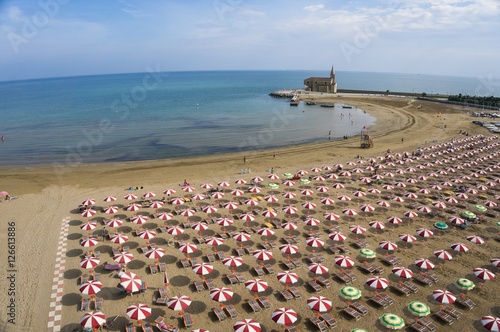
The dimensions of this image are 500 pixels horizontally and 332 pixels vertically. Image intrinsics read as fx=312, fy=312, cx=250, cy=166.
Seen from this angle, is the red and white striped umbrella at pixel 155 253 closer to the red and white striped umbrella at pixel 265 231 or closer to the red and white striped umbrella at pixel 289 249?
the red and white striped umbrella at pixel 265 231

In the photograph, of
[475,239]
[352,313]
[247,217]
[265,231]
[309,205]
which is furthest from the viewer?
[309,205]

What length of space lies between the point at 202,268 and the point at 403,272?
38.4ft

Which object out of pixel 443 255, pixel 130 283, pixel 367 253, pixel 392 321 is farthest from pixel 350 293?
pixel 130 283

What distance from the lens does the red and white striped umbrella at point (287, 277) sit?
17380 mm

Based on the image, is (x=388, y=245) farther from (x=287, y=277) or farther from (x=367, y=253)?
(x=287, y=277)

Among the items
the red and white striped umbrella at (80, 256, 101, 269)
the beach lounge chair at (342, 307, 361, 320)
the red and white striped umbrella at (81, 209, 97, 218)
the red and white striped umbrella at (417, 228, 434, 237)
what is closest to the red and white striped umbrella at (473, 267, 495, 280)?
the red and white striped umbrella at (417, 228, 434, 237)

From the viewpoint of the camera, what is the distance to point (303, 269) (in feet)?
64.6

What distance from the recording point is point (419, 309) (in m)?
15.6

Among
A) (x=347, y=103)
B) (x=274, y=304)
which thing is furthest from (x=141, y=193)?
(x=347, y=103)

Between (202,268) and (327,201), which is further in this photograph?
(327,201)

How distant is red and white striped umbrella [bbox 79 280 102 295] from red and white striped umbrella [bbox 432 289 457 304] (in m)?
17.7

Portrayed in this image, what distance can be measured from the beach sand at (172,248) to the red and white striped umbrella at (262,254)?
659 mm

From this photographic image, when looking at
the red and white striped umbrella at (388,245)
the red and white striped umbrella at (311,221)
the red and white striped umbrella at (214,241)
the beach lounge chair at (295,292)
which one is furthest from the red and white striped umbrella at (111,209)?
the red and white striped umbrella at (388,245)

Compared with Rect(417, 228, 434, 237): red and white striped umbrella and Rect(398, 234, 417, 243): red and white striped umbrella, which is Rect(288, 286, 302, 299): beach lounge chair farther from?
Rect(417, 228, 434, 237): red and white striped umbrella
